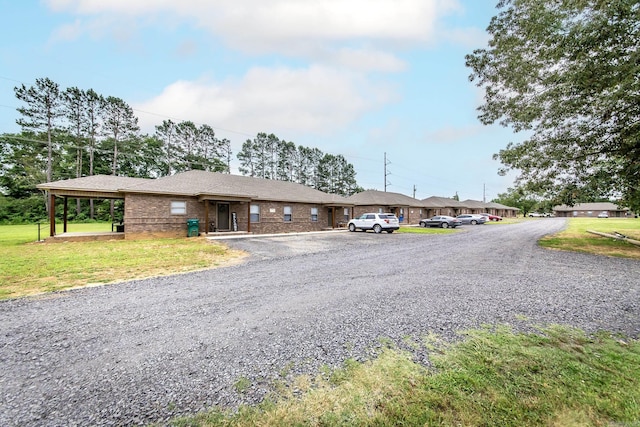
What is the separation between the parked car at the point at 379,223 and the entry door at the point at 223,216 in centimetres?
1111

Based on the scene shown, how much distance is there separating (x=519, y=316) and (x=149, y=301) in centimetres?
650

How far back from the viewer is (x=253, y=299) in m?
4.98

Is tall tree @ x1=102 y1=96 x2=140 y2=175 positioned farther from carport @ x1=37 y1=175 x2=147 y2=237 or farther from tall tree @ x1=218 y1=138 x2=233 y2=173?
carport @ x1=37 y1=175 x2=147 y2=237

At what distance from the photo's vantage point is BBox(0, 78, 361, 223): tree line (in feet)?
101

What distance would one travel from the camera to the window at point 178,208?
648 inches

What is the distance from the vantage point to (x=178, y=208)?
16625 millimetres

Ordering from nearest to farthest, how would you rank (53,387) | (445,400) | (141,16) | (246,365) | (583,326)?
(445,400) < (53,387) < (246,365) < (583,326) < (141,16)

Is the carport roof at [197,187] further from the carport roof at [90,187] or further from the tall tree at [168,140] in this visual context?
the tall tree at [168,140]

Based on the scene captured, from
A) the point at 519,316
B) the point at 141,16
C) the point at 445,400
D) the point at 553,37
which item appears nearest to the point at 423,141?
the point at 553,37

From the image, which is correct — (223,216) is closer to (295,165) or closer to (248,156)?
(248,156)

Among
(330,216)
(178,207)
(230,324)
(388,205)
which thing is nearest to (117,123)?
(178,207)

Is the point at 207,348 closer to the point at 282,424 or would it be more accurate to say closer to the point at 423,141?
the point at 282,424

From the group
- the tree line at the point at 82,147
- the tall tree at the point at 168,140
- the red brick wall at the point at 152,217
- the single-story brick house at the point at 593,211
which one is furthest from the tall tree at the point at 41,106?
the single-story brick house at the point at 593,211

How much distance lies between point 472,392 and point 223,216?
18.9 m
